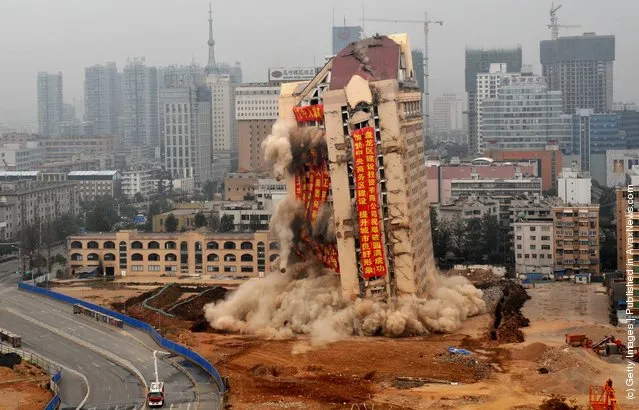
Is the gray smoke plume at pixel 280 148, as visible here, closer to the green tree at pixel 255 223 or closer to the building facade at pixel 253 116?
the green tree at pixel 255 223

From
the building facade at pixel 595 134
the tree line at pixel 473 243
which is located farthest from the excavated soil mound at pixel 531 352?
the building facade at pixel 595 134

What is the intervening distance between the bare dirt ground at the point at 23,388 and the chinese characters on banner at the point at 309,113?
10.5 metres

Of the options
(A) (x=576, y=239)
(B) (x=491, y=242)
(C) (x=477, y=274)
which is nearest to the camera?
(C) (x=477, y=274)

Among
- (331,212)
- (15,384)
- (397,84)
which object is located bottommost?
(15,384)

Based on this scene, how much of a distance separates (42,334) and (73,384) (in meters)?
6.92

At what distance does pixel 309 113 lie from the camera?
107ft

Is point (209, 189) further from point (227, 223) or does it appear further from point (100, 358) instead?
point (100, 358)

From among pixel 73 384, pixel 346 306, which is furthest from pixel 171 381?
pixel 346 306

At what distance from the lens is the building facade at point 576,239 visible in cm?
4356

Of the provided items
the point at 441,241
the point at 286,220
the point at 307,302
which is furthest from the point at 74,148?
the point at 307,302

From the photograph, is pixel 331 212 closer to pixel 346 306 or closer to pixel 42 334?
pixel 346 306

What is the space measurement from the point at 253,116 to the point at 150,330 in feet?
179

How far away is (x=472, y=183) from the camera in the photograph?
6412 centimetres

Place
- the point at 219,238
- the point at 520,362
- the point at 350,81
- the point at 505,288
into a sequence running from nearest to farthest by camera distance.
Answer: the point at 520,362 < the point at 350,81 < the point at 505,288 < the point at 219,238
